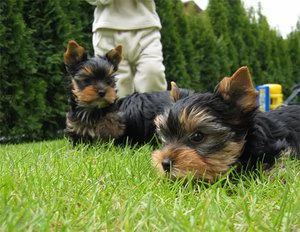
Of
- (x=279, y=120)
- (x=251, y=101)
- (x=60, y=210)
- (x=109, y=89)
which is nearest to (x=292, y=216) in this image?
(x=60, y=210)

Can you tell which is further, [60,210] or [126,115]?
[126,115]

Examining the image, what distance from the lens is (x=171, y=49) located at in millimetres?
11625

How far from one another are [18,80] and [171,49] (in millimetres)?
3997

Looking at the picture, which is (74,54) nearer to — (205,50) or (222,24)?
(205,50)

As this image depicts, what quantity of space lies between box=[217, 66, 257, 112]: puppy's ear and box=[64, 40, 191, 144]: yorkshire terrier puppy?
6.81 ft

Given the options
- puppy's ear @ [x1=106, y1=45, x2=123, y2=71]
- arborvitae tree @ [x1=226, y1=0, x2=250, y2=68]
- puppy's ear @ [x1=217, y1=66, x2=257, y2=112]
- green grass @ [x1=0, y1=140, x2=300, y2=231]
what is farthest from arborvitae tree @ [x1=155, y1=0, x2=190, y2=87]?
puppy's ear @ [x1=217, y1=66, x2=257, y2=112]

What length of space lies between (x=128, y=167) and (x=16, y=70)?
602cm

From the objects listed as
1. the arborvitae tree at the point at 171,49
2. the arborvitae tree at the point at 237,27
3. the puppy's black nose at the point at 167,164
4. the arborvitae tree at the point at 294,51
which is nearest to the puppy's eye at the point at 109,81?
the puppy's black nose at the point at 167,164

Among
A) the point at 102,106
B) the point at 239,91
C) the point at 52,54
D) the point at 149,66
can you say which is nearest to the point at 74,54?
the point at 102,106

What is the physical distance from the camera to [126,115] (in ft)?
19.3

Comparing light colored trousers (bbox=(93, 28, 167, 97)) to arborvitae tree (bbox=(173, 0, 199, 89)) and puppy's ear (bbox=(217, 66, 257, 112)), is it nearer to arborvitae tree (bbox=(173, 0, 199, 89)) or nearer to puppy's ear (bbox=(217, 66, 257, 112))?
puppy's ear (bbox=(217, 66, 257, 112))

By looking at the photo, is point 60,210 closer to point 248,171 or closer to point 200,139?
point 200,139

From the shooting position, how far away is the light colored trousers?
689cm

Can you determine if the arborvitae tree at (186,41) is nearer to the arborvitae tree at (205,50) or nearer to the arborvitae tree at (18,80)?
the arborvitae tree at (205,50)
